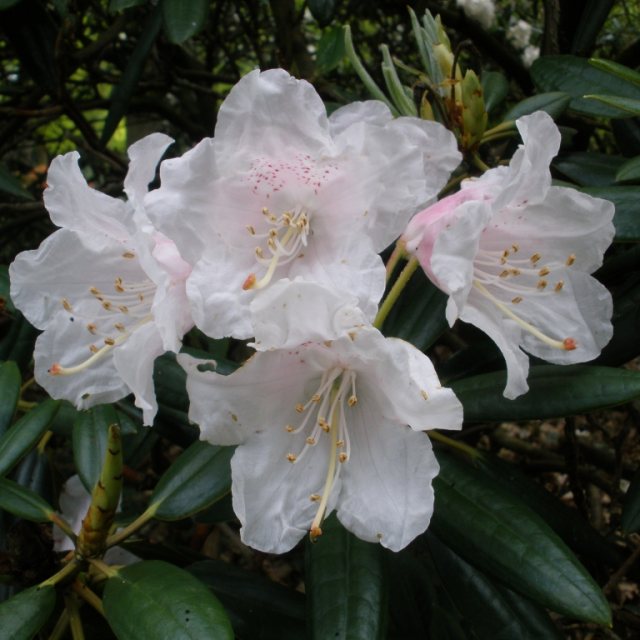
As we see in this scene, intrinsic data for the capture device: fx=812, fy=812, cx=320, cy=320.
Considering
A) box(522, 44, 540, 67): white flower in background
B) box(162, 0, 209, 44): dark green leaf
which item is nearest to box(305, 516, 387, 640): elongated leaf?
box(162, 0, 209, 44): dark green leaf

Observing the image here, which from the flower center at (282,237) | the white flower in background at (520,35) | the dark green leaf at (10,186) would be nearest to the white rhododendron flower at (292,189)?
the flower center at (282,237)

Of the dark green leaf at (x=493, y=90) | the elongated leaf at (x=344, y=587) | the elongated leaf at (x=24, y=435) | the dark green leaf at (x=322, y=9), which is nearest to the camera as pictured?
the elongated leaf at (x=344, y=587)

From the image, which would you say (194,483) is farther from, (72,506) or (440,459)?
(72,506)

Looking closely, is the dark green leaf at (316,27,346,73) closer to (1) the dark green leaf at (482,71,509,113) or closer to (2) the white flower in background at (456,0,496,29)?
(2) the white flower in background at (456,0,496,29)

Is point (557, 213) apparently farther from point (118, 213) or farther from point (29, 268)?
point (29, 268)

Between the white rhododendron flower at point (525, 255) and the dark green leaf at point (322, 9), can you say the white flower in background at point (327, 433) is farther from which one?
the dark green leaf at point (322, 9)
